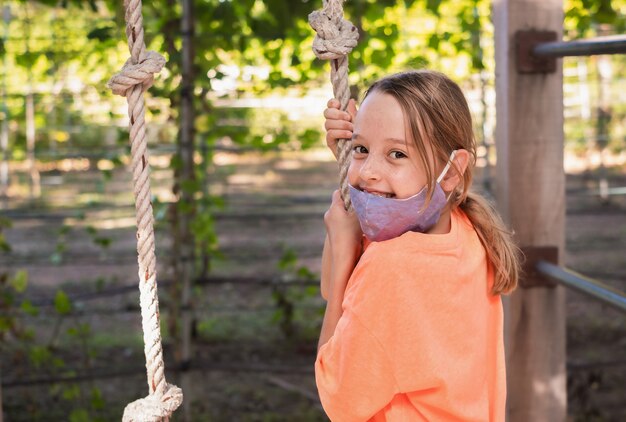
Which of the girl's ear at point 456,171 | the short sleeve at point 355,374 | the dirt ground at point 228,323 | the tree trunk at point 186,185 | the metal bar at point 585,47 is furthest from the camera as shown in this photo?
the dirt ground at point 228,323

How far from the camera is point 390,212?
4.16 ft

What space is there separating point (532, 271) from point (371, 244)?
846 mm

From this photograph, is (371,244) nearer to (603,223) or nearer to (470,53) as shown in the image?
(470,53)

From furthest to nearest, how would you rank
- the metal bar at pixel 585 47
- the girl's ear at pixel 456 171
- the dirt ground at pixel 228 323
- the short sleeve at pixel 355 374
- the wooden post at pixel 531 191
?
the dirt ground at pixel 228 323
the wooden post at pixel 531 191
the metal bar at pixel 585 47
the girl's ear at pixel 456 171
the short sleeve at pixel 355 374

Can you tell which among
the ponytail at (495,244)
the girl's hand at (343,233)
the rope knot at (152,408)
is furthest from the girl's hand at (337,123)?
the rope knot at (152,408)

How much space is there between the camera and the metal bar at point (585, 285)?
1.60 m

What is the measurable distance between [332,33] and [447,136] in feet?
0.78

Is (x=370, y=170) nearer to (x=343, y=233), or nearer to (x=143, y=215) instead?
(x=343, y=233)

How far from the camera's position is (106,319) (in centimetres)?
558

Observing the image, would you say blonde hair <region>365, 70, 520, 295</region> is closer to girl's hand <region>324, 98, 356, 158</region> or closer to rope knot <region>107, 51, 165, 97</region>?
girl's hand <region>324, 98, 356, 158</region>

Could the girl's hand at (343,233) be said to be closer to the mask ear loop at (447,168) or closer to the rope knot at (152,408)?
the mask ear loop at (447,168)

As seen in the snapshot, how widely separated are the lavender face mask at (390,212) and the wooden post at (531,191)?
2.51ft

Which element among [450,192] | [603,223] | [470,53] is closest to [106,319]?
[470,53]

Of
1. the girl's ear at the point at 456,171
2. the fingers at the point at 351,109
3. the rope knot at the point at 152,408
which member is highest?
the fingers at the point at 351,109
